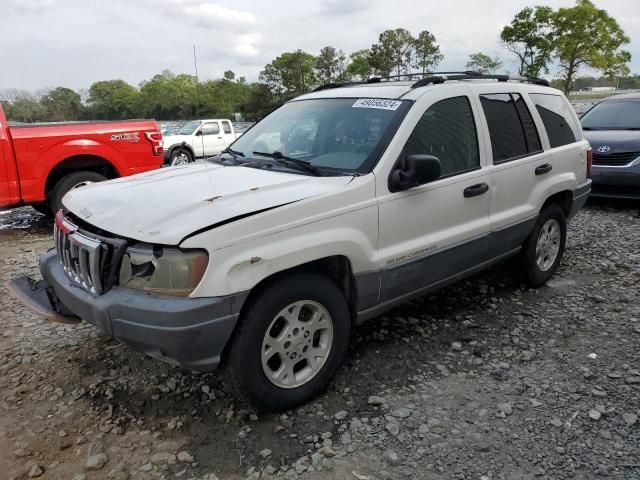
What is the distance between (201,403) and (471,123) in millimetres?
2689

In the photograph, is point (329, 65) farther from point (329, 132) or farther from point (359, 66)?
point (329, 132)

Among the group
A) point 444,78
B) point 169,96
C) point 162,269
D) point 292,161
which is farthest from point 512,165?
point 169,96

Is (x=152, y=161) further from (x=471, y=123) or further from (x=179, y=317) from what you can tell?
(x=179, y=317)

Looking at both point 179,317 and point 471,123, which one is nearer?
point 179,317

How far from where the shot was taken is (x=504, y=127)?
4.11 m

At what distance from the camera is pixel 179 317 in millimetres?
2432

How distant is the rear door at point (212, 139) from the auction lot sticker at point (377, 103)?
577 inches

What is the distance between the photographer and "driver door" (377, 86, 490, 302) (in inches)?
127

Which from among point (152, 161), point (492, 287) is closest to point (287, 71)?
point (152, 161)

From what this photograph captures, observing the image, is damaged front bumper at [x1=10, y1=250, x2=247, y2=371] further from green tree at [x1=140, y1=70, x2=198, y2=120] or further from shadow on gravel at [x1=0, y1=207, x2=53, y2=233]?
green tree at [x1=140, y1=70, x2=198, y2=120]

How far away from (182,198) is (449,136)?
6.27ft

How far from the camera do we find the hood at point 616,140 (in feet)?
25.3

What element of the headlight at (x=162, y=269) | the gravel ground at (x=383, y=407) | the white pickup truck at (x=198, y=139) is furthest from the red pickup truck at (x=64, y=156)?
the white pickup truck at (x=198, y=139)

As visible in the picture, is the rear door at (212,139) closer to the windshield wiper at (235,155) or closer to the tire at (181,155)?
the tire at (181,155)
